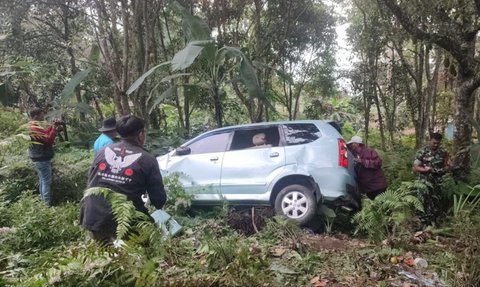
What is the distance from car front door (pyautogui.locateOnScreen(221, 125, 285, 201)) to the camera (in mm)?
6086

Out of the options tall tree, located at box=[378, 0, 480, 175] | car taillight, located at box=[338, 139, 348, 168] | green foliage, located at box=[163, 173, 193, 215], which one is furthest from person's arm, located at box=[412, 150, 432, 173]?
green foliage, located at box=[163, 173, 193, 215]

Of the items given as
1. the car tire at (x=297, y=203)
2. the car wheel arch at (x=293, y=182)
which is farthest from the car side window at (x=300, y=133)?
the car tire at (x=297, y=203)

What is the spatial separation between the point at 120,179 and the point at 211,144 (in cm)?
349

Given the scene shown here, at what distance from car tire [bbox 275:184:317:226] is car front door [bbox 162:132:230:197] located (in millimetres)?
1079

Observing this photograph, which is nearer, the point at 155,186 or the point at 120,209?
the point at 120,209

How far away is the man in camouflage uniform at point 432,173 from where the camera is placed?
6.02 metres

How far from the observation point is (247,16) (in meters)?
13.2

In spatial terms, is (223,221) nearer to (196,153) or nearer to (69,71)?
(196,153)

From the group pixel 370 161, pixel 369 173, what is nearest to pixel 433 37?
pixel 370 161

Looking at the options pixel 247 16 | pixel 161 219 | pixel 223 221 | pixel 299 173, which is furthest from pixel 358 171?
pixel 247 16

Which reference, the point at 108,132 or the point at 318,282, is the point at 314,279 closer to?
the point at 318,282

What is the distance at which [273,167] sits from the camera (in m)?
6.06

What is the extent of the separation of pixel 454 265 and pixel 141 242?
297cm

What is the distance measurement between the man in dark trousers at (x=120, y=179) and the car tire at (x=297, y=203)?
305cm
